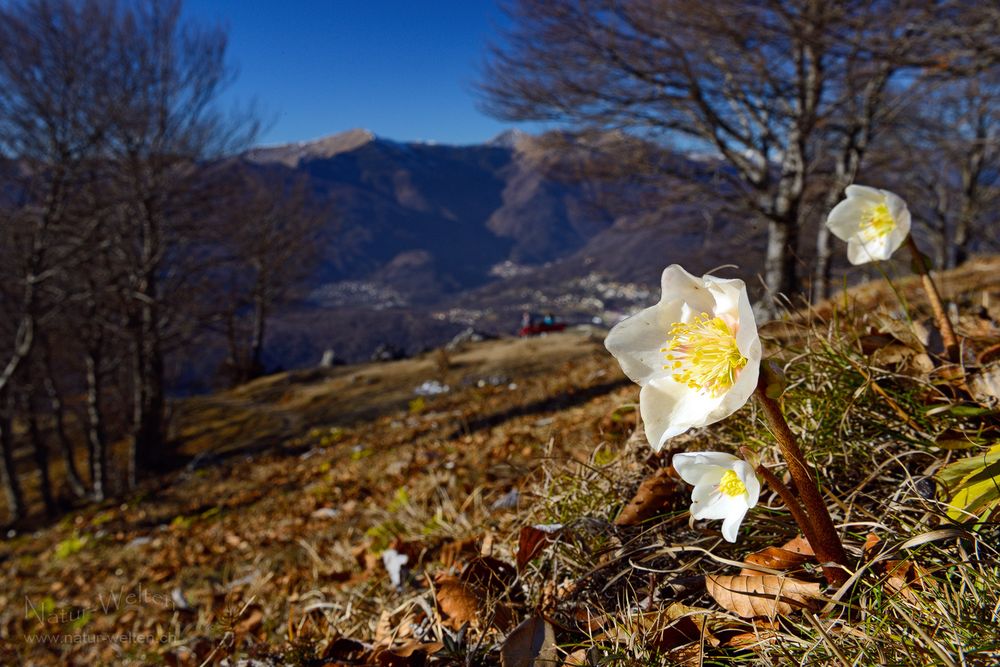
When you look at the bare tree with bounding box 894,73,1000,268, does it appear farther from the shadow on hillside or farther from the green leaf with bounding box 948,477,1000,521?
the green leaf with bounding box 948,477,1000,521

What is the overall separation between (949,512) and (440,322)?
109 m

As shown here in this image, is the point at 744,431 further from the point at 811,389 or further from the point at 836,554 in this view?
the point at 836,554

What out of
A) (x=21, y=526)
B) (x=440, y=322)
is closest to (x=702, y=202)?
(x=21, y=526)

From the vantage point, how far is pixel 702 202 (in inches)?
429

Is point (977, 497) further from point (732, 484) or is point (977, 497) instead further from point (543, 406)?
point (543, 406)

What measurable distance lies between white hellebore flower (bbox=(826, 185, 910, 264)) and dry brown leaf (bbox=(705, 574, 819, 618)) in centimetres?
102

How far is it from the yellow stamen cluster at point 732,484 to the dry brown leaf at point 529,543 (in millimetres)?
588

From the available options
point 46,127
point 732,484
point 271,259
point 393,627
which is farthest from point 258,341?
point 732,484

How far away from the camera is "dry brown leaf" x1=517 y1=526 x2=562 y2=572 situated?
57.1 inches

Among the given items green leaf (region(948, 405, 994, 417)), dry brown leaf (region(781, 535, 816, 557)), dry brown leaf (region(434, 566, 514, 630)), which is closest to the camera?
dry brown leaf (region(781, 535, 816, 557))

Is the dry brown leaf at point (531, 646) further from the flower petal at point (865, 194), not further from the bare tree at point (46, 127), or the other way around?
the bare tree at point (46, 127)

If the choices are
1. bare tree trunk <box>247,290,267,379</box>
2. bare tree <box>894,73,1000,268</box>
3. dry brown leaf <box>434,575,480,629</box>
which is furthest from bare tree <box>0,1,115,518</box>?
bare tree <box>894,73,1000,268</box>

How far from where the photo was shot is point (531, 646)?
1143 millimetres

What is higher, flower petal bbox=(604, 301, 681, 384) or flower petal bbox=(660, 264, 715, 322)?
flower petal bbox=(660, 264, 715, 322)
